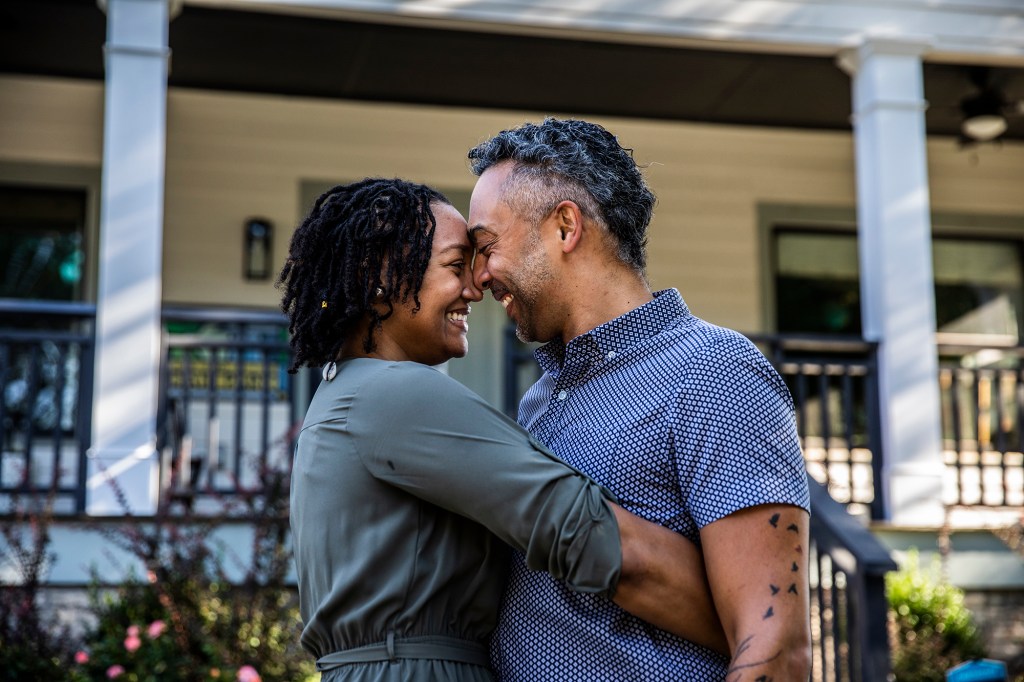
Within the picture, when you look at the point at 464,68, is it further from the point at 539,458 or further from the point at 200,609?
the point at 539,458

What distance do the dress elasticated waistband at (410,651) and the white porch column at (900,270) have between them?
5473 millimetres

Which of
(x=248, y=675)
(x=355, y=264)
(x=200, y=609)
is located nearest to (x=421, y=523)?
(x=355, y=264)

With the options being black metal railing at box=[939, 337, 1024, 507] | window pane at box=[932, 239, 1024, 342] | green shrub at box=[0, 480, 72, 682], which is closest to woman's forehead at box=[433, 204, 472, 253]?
green shrub at box=[0, 480, 72, 682]

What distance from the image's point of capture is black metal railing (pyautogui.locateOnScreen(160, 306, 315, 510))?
6121 millimetres

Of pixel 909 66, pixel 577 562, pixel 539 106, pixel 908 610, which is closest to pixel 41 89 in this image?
pixel 539 106

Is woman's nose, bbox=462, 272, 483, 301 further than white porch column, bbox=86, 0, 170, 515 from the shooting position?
No

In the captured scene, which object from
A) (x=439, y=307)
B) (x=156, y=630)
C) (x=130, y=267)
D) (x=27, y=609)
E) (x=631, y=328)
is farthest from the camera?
(x=130, y=267)

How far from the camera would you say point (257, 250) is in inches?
327

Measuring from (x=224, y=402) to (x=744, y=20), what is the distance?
423cm

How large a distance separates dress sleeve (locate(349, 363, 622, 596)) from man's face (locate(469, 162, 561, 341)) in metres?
0.31

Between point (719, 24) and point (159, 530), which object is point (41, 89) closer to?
point (159, 530)

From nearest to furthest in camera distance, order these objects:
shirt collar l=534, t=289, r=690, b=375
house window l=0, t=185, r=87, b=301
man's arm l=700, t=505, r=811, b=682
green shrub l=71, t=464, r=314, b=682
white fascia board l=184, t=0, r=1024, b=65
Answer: man's arm l=700, t=505, r=811, b=682 < shirt collar l=534, t=289, r=690, b=375 < green shrub l=71, t=464, r=314, b=682 < white fascia board l=184, t=0, r=1024, b=65 < house window l=0, t=185, r=87, b=301

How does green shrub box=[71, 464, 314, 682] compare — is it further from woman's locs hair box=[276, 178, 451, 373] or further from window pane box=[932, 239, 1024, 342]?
window pane box=[932, 239, 1024, 342]

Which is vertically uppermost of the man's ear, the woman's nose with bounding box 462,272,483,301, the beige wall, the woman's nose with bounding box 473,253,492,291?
the beige wall
